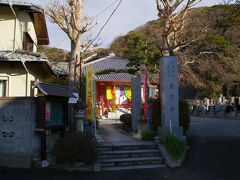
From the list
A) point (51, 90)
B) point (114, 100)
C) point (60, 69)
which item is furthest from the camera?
point (114, 100)

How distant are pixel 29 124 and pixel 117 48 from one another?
36245 millimetres

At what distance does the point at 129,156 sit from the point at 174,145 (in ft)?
5.31

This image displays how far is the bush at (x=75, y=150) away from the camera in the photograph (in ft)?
37.6

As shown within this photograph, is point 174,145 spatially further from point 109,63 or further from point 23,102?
point 109,63

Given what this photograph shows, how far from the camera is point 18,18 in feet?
55.0

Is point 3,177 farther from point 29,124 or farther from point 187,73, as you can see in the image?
point 187,73

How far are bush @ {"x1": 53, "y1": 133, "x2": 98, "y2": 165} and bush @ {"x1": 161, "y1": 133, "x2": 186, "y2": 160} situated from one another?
2.67 m

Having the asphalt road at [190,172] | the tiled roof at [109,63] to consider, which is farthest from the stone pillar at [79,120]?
the tiled roof at [109,63]

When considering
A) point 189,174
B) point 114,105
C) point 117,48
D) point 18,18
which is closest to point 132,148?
point 189,174

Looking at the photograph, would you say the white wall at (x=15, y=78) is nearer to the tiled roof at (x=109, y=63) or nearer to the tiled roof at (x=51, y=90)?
the tiled roof at (x=51, y=90)

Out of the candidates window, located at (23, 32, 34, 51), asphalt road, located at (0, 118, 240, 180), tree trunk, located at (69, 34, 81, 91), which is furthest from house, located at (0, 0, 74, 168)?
tree trunk, located at (69, 34, 81, 91)

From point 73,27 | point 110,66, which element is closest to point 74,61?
point 73,27

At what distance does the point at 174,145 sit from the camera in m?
12.7

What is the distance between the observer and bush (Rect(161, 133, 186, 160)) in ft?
40.8
